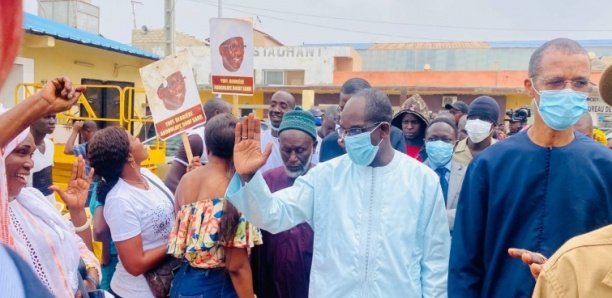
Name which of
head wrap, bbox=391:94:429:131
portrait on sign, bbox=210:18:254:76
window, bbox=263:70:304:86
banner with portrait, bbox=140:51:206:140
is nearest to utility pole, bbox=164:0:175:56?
portrait on sign, bbox=210:18:254:76

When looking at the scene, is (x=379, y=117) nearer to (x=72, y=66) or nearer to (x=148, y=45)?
(x=72, y=66)

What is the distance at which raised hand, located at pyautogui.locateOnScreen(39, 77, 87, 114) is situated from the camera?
1.96m

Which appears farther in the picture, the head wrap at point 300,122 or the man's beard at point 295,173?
the head wrap at point 300,122

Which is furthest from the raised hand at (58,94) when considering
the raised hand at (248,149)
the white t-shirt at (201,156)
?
the white t-shirt at (201,156)

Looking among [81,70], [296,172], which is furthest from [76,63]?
[296,172]

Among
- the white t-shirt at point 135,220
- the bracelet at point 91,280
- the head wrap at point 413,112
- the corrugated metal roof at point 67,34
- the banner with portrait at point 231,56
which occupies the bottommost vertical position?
the bracelet at point 91,280

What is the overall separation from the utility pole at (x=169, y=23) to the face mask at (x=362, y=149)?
9698 millimetres

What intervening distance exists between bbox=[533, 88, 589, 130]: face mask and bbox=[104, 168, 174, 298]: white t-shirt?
6.58ft

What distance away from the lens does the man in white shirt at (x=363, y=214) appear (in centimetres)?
240

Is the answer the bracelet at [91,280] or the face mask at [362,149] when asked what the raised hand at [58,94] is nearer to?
the bracelet at [91,280]

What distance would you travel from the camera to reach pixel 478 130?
416 centimetres

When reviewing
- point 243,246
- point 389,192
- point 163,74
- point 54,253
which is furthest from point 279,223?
point 163,74

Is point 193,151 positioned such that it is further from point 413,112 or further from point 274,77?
point 274,77

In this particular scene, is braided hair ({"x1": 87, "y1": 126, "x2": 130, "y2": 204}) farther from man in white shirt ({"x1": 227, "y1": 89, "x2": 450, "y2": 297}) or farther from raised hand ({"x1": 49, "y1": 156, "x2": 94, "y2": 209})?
man in white shirt ({"x1": 227, "y1": 89, "x2": 450, "y2": 297})
